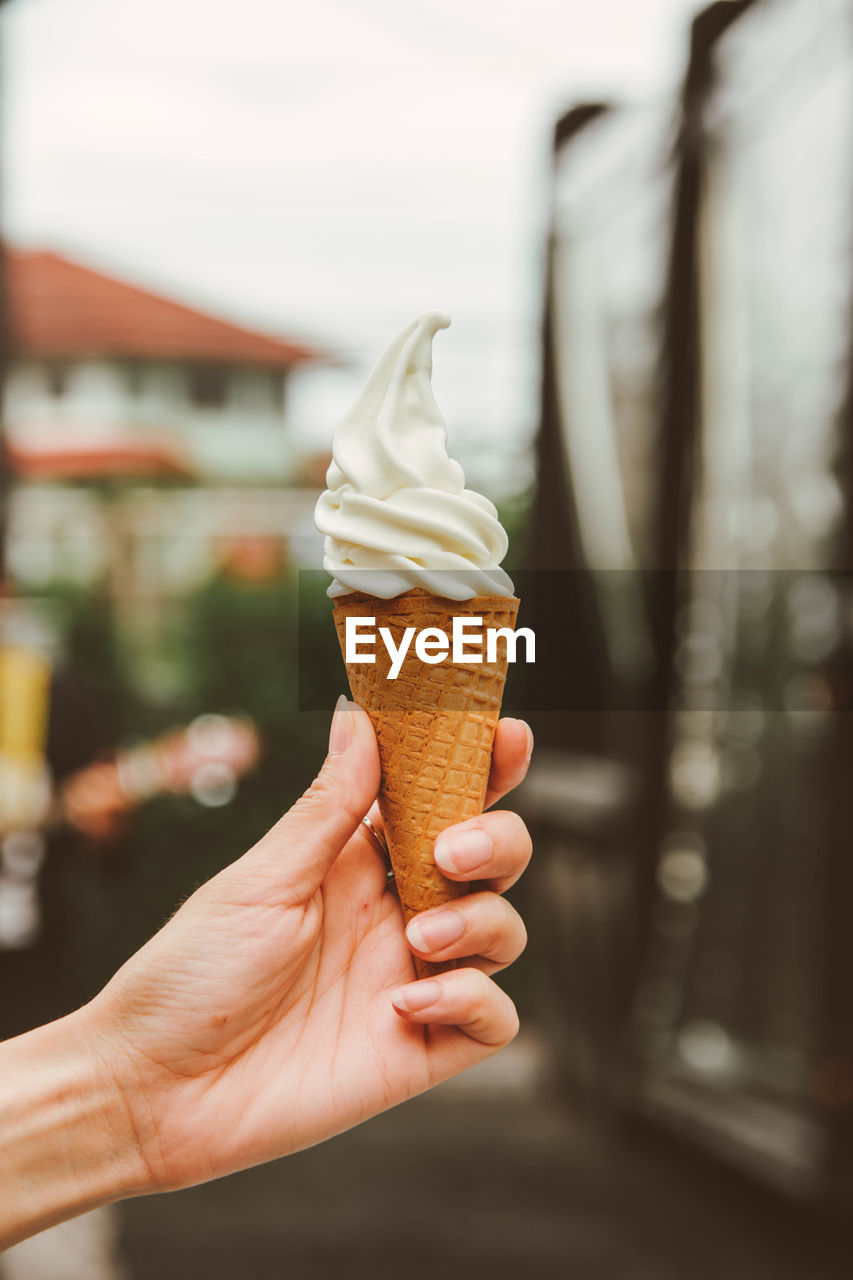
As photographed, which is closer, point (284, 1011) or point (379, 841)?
point (284, 1011)

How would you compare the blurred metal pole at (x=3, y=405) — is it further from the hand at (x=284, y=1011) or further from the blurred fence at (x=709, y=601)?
the hand at (x=284, y=1011)

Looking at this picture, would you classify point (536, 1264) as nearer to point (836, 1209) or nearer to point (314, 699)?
point (836, 1209)

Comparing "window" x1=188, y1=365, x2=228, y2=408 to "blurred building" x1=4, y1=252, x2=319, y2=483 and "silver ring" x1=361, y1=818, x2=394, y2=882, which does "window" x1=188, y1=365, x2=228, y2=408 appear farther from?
"silver ring" x1=361, y1=818, x2=394, y2=882

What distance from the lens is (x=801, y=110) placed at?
123 inches


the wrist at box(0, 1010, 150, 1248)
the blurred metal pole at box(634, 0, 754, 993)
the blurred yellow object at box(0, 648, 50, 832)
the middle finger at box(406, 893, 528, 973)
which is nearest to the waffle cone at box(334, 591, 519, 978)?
the middle finger at box(406, 893, 528, 973)

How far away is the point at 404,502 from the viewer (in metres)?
1.15

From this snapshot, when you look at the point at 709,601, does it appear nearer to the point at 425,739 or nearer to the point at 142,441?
the point at 142,441

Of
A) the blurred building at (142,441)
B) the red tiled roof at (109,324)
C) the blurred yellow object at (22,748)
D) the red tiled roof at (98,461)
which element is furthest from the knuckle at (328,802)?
the red tiled roof at (98,461)

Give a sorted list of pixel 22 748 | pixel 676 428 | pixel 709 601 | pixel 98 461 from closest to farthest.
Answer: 1. pixel 22 748
2. pixel 709 601
3. pixel 676 428
4. pixel 98 461

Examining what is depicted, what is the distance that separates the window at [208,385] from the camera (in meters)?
4.14

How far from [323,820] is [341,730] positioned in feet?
0.31

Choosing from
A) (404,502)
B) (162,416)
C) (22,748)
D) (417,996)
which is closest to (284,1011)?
(417,996)

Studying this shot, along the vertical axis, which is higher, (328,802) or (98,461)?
(98,461)

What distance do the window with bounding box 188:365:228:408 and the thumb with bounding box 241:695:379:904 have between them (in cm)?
319
